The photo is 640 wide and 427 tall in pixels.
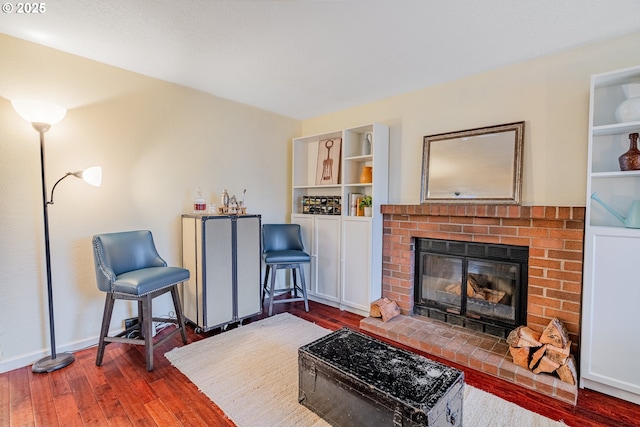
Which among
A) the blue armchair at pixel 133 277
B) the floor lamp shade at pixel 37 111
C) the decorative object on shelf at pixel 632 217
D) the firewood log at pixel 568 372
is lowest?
the firewood log at pixel 568 372

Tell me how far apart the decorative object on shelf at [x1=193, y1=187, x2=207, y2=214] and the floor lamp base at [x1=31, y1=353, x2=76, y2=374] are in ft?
4.96

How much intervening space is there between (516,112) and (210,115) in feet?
9.67

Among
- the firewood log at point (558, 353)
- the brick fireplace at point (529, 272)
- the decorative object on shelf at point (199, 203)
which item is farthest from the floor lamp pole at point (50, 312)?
the firewood log at point (558, 353)

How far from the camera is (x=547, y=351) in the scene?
6.60 ft

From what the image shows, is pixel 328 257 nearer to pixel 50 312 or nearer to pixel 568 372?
pixel 568 372

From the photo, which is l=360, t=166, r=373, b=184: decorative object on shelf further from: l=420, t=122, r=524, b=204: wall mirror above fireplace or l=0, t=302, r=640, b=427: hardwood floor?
l=0, t=302, r=640, b=427: hardwood floor

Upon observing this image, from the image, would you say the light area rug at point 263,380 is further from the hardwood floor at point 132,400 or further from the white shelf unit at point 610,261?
the white shelf unit at point 610,261

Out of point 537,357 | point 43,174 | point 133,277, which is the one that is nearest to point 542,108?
A: point 537,357

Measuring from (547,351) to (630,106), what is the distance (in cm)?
169

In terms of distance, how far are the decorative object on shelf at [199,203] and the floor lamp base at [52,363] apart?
1.51 metres

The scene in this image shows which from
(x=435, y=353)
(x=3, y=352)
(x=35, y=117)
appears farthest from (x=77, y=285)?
(x=435, y=353)

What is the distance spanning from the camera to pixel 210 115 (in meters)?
3.20

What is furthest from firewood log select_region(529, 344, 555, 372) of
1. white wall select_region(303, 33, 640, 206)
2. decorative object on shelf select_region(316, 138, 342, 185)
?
decorative object on shelf select_region(316, 138, 342, 185)

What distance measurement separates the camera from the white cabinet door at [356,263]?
3121mm
